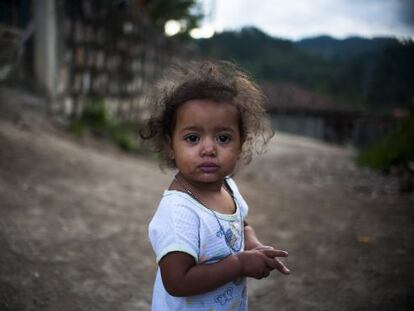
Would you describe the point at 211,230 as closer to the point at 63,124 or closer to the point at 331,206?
the point at 331,206

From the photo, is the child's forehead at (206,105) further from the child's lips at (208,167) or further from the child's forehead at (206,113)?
the child's lips at (208,167)

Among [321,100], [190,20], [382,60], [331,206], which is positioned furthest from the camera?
[321,100]

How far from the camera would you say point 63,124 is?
6.93m

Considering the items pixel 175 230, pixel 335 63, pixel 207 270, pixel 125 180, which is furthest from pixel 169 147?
pixel 335 63

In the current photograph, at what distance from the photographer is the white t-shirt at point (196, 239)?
132cm

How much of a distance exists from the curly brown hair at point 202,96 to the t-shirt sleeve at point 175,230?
36 cm

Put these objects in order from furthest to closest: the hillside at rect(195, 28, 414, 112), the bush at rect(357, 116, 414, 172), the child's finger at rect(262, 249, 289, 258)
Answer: the bush at rect(357, 116, 414, 172)
the hillside at rect(195, 28, 414, 112)
the child's finger at rect(262, 249, 289, 258)

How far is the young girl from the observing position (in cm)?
133

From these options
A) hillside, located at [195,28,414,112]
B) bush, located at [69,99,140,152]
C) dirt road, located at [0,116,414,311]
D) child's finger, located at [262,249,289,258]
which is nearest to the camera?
child's finger, located at [262,249,289,258]

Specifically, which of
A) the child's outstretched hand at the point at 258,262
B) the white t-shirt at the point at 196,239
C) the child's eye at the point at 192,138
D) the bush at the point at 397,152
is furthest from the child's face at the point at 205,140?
the bush at the point at 397,152

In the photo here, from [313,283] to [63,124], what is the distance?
17.8 feet

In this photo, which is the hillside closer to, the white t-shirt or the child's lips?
the child's lips

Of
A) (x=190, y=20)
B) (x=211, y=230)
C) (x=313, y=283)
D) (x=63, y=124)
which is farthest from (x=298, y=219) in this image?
(x=190, y=20)

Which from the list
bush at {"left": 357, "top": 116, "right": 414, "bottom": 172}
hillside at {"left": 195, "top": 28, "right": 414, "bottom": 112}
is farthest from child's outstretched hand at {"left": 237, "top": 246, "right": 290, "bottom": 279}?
bush at {"left": 357, "top": 116, "right": 414, "bottom": 172}
